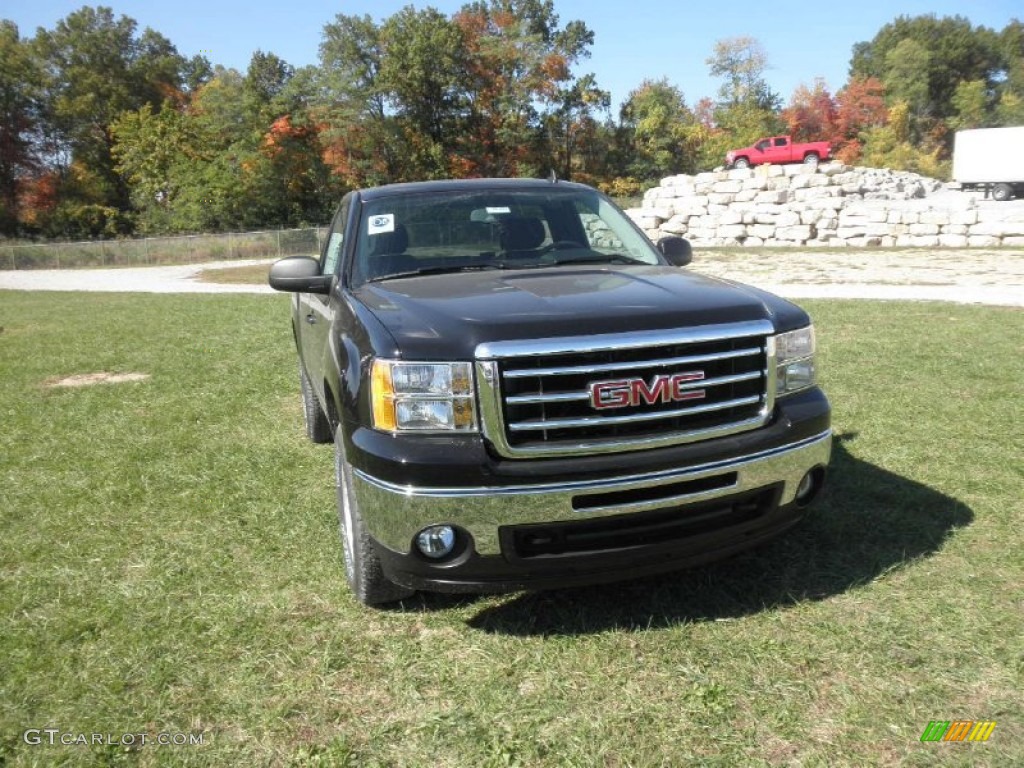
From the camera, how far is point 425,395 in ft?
9.23

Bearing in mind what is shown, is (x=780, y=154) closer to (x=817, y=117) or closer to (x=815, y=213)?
(x=815, y=213)

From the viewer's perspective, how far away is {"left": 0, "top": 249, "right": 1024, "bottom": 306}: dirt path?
539 inches

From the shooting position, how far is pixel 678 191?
28.4 m

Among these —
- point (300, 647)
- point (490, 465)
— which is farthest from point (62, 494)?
point (490, 465)

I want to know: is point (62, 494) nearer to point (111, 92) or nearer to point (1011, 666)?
point (1011, 666)

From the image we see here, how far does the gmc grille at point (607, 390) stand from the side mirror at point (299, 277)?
5.52 feet

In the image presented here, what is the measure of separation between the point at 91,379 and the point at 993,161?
3905 cm

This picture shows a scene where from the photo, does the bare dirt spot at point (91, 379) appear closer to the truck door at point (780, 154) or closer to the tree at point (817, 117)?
the truck door at point (780, 154)

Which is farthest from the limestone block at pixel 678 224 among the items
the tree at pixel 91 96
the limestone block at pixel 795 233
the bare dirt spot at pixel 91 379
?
the tree at pixel 91 96

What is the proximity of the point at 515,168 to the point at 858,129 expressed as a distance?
90.8ft

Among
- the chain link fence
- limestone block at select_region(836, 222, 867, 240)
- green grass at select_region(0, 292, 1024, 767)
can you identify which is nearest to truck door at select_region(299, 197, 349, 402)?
green grass at select_region(0, 292, 1024, 767)

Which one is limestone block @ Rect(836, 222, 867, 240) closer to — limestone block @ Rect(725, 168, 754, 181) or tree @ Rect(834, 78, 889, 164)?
limestone block @ Rect(725, 168, 754, 181)

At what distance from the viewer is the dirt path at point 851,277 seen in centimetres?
1370

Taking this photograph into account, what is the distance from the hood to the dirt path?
10363 mm
